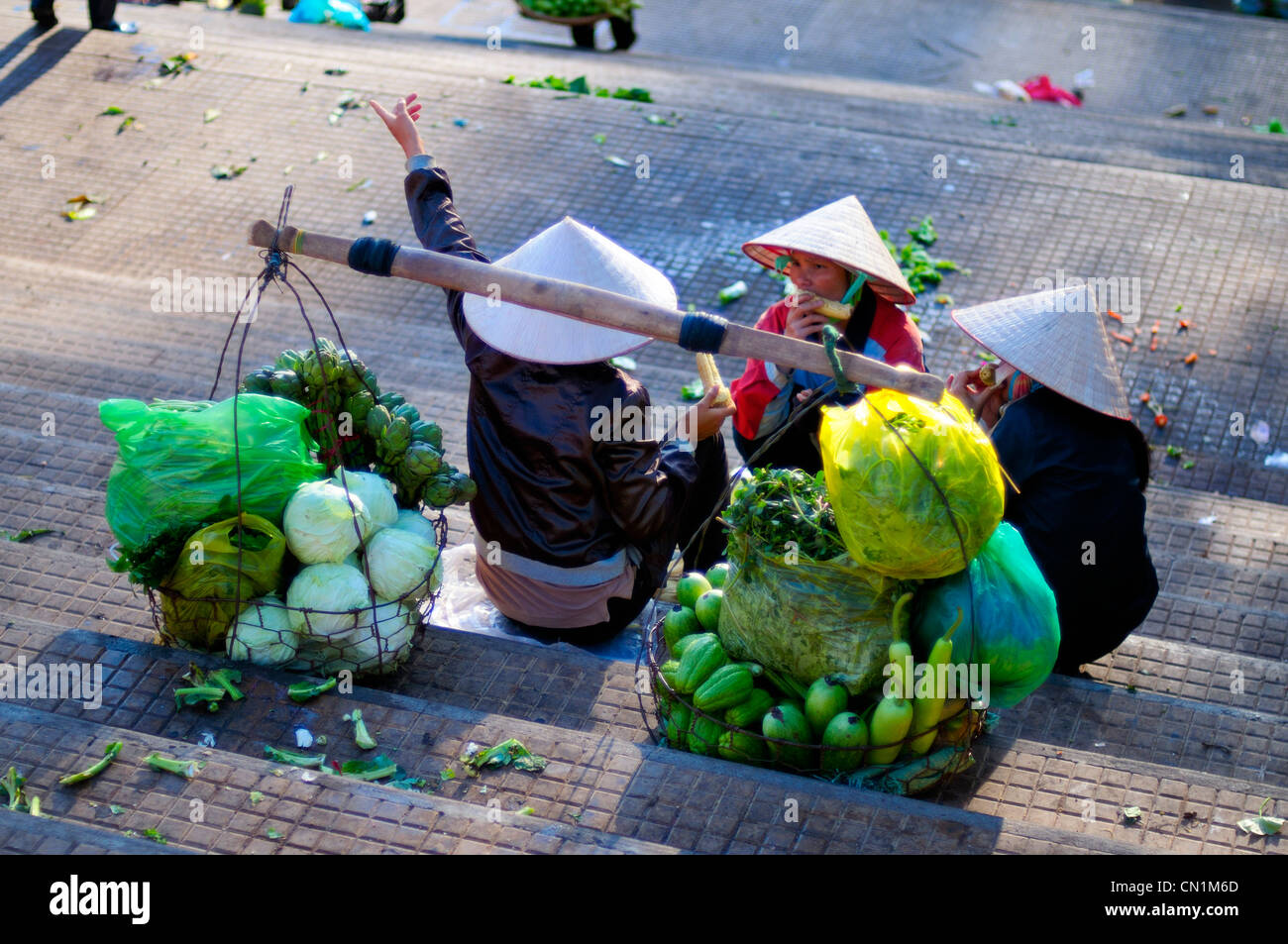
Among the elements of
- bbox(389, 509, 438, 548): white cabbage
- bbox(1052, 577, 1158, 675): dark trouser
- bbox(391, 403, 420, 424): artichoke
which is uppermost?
bbox(391, 403, 420, 424): artichoke

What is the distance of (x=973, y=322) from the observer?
155 inches

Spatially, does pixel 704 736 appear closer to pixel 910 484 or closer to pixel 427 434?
Result: pixel 910 484

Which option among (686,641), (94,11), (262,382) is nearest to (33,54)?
(94,11)

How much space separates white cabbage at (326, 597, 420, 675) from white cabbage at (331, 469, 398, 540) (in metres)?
0.25

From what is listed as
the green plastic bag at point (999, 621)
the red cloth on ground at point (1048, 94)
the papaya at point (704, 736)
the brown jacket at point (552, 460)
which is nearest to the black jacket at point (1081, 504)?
the green plastic bag at point (999, 621)

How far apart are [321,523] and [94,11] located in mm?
7694

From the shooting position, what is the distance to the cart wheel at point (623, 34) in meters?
11.2

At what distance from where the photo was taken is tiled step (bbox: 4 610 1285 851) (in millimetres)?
3008

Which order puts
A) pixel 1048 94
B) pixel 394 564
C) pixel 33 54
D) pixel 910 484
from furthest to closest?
pixel 1048 94
pixel 33 54
pixel 394 564
pixel 910 484

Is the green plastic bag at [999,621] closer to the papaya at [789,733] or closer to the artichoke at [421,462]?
the papaya at [789,733]

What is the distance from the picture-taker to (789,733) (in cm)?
311

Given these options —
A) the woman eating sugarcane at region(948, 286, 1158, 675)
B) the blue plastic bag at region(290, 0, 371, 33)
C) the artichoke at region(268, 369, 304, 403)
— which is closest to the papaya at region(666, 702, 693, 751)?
the woman eating sugarcane at region(948, 286, 1158, 675)

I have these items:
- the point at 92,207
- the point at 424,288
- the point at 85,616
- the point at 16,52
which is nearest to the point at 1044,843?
the point at 85,616

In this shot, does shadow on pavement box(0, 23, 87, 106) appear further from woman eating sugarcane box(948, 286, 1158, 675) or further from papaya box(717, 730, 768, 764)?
papaya box(717, 730, 768, 764)
